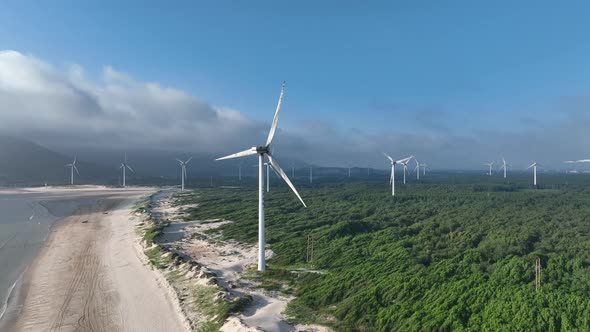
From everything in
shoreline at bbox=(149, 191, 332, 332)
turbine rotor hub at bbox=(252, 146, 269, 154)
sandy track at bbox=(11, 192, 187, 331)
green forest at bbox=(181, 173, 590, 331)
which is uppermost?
turbine rotor hub at bbox=(252, 146, 269, 154)

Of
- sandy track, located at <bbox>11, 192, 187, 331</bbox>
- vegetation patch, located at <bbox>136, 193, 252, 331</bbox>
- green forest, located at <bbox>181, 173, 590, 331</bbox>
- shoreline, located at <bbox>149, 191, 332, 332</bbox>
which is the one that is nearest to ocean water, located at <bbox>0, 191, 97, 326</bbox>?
sandy track, located at <bbox>11, 192, 187, 331</bbox>

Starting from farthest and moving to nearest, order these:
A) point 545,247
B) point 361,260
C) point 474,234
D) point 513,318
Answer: point 474,234
point 545,247
point 361,260
point 513,318

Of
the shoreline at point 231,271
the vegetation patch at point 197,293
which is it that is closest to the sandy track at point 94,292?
the vegetation patch at point 197,293

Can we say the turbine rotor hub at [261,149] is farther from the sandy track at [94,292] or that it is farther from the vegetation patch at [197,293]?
the sandy track at [94,292]

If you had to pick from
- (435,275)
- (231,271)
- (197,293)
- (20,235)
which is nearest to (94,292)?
(197,293)

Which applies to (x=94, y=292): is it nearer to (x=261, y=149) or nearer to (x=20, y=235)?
(x=261, y=149)

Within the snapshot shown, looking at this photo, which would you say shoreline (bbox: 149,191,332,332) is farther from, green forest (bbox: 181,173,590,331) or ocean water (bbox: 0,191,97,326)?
ocean water (bbox: 0,191,97,326)

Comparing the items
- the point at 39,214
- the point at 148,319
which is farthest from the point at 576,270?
the point at 39,214

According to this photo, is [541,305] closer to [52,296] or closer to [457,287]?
[457,287]
